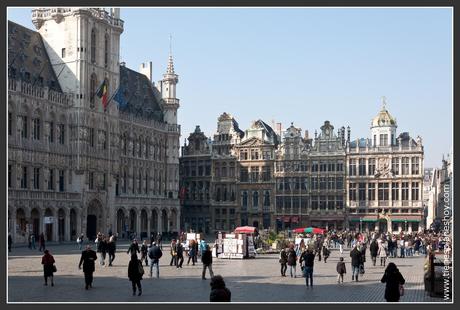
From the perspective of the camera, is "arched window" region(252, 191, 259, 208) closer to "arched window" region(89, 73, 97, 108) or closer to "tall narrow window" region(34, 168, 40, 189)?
"arched window" region(89, 73, 97, 108)

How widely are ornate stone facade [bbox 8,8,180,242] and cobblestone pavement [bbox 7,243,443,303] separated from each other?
27.5 metres

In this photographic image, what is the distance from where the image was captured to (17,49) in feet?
210

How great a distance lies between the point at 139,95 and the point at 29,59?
2076 cm

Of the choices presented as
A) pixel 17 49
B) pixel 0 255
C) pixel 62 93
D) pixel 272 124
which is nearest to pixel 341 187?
pixel 272 124

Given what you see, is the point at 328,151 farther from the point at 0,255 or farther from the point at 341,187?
the point at 0,255

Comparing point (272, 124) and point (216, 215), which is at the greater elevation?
point (272, 124)

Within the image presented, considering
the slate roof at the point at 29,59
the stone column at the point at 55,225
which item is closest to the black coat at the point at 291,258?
the stone column at the point at 55,225

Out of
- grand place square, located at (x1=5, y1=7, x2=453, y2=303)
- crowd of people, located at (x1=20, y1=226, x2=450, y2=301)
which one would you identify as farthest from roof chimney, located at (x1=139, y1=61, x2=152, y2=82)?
crowd of people, located at (x1=20, y1=226, x2=450, y2=301)

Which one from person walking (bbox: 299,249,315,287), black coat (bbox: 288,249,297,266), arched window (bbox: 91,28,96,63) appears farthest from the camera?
arched window (bbox: 91,28,96,63)

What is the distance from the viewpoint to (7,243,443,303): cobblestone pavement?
835 inches

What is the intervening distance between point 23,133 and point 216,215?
115 feet

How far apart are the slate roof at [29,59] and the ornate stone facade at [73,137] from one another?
0.38 ft

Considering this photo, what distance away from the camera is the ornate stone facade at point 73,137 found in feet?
197

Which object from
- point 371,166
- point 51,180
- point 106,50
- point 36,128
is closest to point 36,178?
point 51,180
